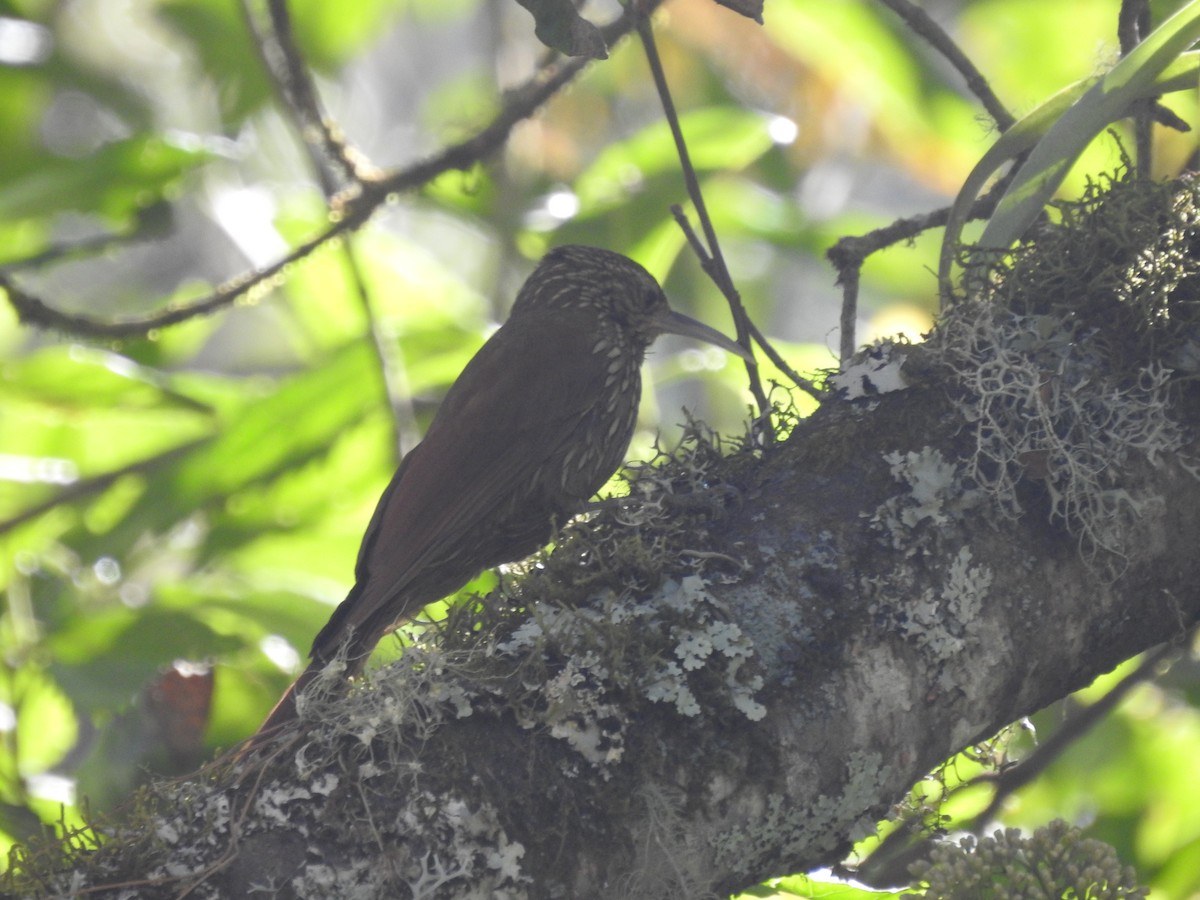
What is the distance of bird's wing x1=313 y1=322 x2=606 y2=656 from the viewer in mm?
2150

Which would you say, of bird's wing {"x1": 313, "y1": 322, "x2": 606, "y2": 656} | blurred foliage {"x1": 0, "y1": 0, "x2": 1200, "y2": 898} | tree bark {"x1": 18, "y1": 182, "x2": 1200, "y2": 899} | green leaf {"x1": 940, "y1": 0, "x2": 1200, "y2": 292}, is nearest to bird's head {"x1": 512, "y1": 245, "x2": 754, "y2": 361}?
bird's wing {"x1": 313, "y1": 322, "x2": 606, "y2": 656}

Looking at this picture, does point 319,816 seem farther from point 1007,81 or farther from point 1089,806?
point 1007,81

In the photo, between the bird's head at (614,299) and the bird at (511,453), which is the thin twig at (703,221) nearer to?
the bird at (511,453)

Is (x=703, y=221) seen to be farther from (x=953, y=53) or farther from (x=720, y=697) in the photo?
(x=720, y=697)

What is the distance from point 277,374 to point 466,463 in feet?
7.89

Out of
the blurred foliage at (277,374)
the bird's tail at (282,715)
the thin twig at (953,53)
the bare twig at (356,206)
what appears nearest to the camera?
the bird's tail at (282,715)

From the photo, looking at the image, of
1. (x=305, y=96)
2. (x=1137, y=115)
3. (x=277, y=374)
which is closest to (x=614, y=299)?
(x=305, y=96)

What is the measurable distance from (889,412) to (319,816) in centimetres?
87

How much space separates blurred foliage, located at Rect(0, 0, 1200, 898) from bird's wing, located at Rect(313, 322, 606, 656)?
0.43 metres

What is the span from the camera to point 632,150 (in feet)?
11.9

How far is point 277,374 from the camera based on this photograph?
4547mm

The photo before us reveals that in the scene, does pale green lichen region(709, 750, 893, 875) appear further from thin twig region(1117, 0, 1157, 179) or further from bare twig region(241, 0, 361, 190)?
bare twig region(241, 0, 361, 190)

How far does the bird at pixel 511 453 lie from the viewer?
2.20 metres

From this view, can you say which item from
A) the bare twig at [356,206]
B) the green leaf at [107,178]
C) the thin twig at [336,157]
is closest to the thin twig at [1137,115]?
the bare twig at [356,206]
